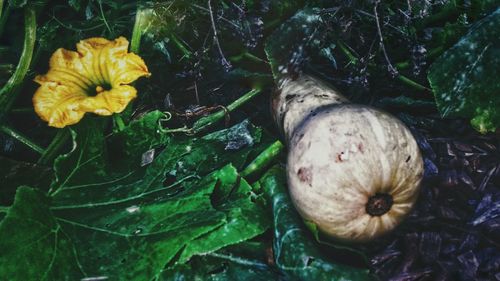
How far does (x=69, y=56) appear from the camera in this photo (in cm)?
249

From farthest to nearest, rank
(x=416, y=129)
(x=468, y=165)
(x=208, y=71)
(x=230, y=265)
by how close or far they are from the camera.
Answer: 1. (x=208, y=71)
2. (x=416, y=129)
3. (x=468, y=165)
4. (x=230, y=265)

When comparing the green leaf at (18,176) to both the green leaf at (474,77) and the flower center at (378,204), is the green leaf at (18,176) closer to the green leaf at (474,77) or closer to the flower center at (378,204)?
the flower center at (378,204)

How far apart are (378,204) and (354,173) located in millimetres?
154

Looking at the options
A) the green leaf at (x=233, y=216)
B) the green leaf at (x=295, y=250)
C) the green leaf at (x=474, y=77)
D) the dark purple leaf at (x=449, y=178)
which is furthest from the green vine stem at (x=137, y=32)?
the dark purple leaf at (x=449, y=178)

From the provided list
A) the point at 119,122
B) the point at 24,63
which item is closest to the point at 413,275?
the point at 119,122

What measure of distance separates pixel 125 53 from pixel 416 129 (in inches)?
57.0

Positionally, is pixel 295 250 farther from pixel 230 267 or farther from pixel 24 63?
pixel 24 63

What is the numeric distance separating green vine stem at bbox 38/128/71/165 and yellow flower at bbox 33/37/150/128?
16cm

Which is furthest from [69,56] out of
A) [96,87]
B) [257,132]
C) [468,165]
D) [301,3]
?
[468,165]

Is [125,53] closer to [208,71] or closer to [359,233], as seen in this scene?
[208,71]

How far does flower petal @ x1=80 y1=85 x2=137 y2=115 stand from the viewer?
229cm

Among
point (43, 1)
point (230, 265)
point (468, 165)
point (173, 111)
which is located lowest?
point (230, 265)

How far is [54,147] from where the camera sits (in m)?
2.48

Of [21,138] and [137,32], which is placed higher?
[137,32]
